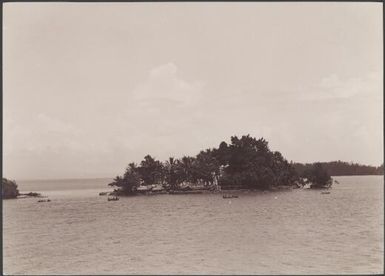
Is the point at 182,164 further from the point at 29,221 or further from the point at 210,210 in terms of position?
the point at 29,221

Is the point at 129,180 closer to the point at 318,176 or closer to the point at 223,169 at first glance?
the point at 223,169

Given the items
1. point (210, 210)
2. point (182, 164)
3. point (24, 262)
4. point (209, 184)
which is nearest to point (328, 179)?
point (209, 184)

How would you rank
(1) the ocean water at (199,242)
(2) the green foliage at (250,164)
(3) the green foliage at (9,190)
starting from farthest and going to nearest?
1. (3) the green foliage at (9,190)
2. (2) the green foliage at (250,164)
3. (1) the ocean water at (199,242)

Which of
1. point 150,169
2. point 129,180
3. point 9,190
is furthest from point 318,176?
point 9,190

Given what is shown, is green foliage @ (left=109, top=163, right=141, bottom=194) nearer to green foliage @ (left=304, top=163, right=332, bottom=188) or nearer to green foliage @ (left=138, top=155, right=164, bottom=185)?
green foliage @ (left=138, top=155, right=164, bottom=185)

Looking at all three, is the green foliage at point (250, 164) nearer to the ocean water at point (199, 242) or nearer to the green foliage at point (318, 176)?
the green foliage at point (318, 176)

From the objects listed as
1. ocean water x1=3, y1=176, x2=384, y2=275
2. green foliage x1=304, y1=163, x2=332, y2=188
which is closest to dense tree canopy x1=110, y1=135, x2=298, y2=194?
green foliage x1=304, y1=163, x2=332, y2=188

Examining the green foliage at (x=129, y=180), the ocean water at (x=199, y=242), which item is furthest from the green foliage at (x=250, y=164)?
the ocean water at (x=199, y=242)
